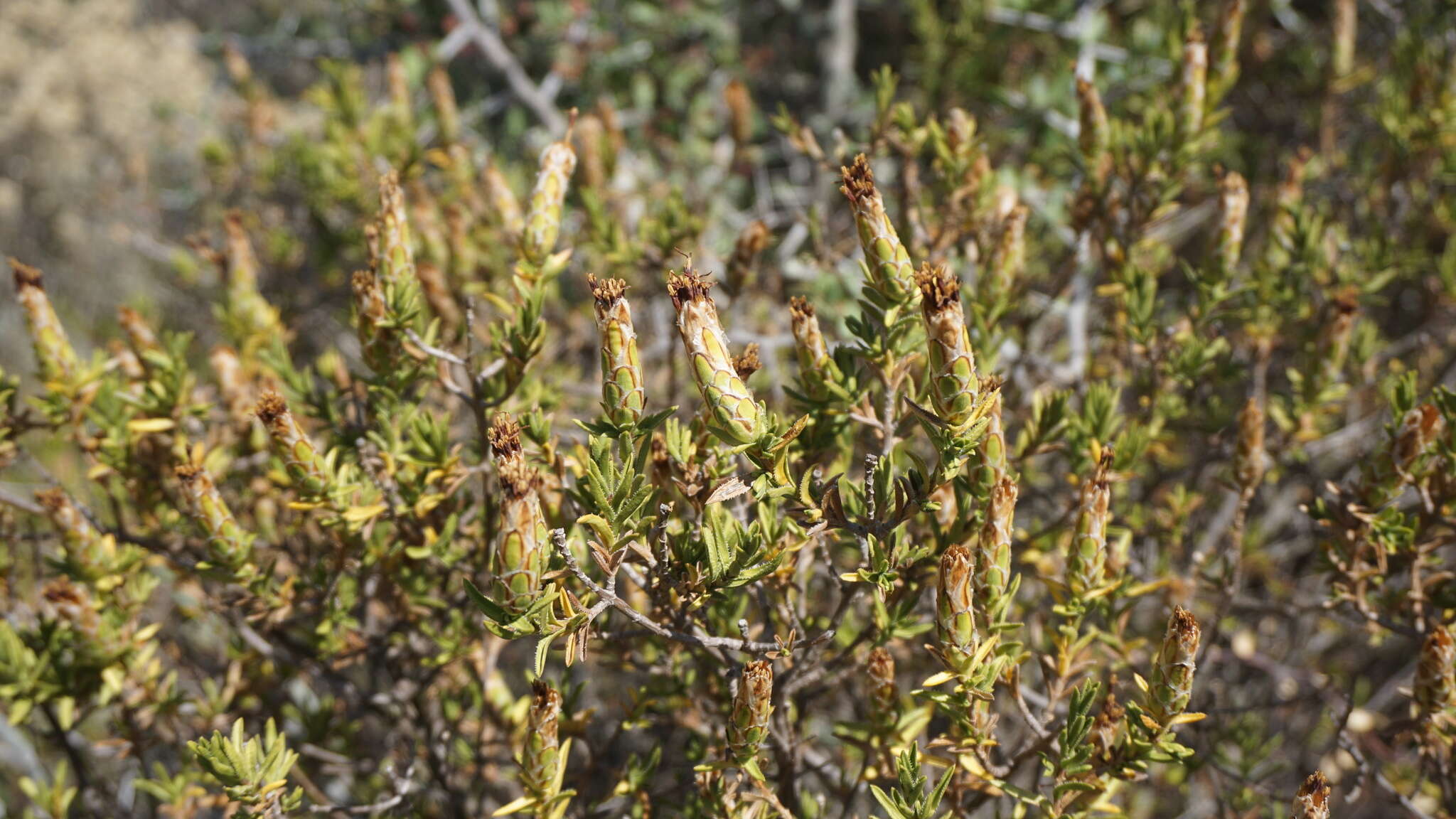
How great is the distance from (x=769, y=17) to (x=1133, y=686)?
4165 mm

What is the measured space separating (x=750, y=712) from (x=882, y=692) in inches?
15.5

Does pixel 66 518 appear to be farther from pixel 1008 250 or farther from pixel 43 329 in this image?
pixel 1008 250

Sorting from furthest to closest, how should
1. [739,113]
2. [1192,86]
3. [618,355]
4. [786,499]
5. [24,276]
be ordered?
[739,113] → [1192,86] → [24,276] → [786,499] → [618,355]

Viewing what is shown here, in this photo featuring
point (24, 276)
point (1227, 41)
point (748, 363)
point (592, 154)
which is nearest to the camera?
point (748, 363)

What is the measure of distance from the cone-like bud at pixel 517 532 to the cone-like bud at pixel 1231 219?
5.60 feet

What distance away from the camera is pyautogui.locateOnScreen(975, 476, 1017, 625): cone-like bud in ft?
4.81

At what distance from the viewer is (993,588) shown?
1.51 m

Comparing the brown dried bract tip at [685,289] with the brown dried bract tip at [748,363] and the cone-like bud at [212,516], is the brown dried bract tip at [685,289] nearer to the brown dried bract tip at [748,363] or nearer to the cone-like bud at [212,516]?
the brown dried bract tip at [748,363]

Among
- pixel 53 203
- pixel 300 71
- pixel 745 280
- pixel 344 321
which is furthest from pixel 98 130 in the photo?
pixel 745 280

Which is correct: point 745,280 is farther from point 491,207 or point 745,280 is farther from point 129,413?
point 129,413

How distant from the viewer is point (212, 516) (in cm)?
170

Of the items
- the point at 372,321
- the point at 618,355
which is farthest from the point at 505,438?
the point at 372,321

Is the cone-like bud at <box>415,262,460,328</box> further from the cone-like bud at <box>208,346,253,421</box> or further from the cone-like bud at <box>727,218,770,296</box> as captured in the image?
the cone-like bud at <box>727,218,770,296</box>

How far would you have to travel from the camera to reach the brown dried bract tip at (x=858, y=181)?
1.50 meters
